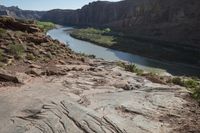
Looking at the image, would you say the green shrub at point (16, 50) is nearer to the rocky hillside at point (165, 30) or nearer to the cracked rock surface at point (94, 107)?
the cracked rock surface at point (94, 107)

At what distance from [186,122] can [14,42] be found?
18.1 m

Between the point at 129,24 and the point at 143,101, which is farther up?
the point at 143,101

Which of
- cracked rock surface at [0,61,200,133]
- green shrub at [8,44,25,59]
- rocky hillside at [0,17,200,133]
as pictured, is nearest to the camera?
cracked rock surface at [0,61,200,133]

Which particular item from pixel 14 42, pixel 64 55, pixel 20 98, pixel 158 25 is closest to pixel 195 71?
pixel 64 55

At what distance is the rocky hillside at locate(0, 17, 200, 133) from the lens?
55.2 feet

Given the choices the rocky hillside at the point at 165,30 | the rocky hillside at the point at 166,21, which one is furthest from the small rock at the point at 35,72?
the rocky hillside at the point at 166,21

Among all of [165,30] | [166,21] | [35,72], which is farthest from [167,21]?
[35,72]

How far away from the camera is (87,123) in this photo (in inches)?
658

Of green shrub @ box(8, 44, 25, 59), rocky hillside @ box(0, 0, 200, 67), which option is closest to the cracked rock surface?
green shrub @ box(8, 44, 25, 59)

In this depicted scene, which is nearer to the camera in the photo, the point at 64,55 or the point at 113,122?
the point at 113,122

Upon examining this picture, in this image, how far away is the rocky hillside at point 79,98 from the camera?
16812 mm

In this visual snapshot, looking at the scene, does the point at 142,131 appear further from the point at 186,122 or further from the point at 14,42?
the point at 14,42

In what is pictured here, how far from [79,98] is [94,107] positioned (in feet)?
5.40

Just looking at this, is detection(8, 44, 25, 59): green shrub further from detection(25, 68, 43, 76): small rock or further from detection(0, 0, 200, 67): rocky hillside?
detection(0, 0, 200, 67): rocky hillside
